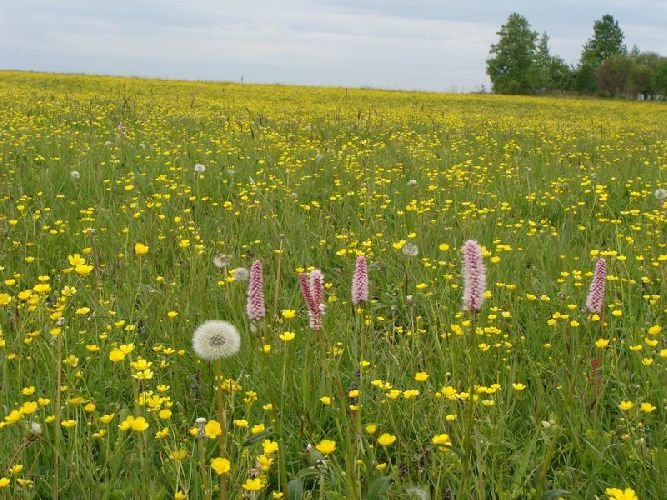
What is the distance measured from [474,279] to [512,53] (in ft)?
261

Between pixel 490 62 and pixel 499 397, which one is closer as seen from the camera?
pixel 499 397

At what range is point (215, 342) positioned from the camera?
1.84 m

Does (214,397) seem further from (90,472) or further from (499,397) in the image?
(499,397)

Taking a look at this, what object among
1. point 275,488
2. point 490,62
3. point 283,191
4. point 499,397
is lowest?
point 275,488

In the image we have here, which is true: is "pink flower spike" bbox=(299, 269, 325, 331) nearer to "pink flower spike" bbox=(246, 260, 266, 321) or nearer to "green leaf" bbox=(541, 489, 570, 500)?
"pink flower spike" bbox=(246, 260, 266, 321)

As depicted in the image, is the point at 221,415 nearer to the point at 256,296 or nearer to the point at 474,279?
the point at 256,296

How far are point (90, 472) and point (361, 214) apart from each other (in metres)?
3.67

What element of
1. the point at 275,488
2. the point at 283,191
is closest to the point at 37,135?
the point at 283,191

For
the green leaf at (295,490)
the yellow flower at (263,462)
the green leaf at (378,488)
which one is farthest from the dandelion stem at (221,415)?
the green leaf at (378,488)

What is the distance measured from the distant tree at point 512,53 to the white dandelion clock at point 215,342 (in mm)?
74523

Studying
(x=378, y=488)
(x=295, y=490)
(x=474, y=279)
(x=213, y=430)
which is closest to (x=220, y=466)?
(x=213, y=430)

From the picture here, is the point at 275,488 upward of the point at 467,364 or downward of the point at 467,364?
downward

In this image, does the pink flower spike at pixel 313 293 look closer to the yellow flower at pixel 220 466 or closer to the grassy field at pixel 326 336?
the grassy field at pixel 326 336

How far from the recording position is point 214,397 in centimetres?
256
